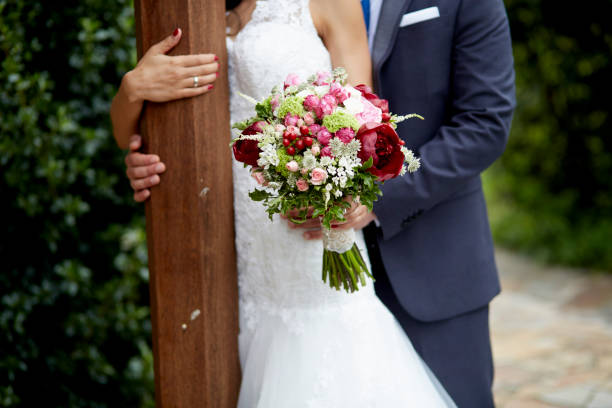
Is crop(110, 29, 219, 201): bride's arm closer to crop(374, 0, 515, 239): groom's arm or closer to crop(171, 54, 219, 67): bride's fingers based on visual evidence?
crop(171, 54, 219, 67): bride's fingers

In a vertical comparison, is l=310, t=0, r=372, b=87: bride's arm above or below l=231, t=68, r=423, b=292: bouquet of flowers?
above

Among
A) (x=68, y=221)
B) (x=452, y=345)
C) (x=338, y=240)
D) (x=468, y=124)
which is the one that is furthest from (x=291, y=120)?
(x=68, y=221)

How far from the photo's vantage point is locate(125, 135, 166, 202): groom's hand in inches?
84.0

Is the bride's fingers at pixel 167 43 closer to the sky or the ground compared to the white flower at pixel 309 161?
closer to the sky

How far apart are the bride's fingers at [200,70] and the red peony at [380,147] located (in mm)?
645

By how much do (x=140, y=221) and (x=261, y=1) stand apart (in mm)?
1530

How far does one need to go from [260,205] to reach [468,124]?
2.69 ft

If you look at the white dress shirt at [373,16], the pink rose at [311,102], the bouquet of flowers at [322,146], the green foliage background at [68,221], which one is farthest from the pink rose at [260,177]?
the green foliage background at [68,221]

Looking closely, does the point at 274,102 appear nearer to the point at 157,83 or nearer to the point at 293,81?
the point at 293,81

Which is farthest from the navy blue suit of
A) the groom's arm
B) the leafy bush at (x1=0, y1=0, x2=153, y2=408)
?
the leafy bush at (x1=0, y1=0, x2=153, y2=408)

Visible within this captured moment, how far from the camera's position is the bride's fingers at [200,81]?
2.06 metres

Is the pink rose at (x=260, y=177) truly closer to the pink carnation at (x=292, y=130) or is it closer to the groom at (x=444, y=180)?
the pink carnation at (x=292, y=130)

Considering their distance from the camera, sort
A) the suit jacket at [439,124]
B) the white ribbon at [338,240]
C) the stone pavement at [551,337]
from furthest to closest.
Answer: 1. the stone pavement at [551,337]
2. the suit jacket at [439,124]
3. the white ribbon at [338,240]

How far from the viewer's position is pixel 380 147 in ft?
5.77
